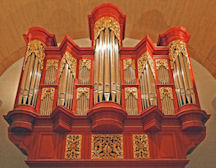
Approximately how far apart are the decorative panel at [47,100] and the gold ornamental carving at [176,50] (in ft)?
9.58

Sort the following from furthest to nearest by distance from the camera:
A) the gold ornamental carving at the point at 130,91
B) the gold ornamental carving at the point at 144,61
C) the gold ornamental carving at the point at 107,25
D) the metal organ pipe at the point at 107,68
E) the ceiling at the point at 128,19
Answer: the ceiling at the point at 128,19, the gold ornamental carving at the point at 107,25, the gold ornamental carving at the point at 144,61, the gold ornamental carving at the point at 130,91, the metal organ pipe at the point at 107,68

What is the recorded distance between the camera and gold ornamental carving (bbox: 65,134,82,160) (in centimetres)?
586

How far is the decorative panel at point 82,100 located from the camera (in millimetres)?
6305

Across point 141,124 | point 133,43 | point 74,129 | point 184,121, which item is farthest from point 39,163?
point 133,43

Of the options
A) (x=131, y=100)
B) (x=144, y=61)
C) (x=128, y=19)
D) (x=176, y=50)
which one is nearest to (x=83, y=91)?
(x=131, y=100)

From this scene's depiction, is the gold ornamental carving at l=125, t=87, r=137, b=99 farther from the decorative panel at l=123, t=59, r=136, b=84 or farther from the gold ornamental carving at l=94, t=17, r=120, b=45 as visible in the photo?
the gold ornamental carving at l=94, t=17, r=120, b=45

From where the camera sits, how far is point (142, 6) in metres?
9.34

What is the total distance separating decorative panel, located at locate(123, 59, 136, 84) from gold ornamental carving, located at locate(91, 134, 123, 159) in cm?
138

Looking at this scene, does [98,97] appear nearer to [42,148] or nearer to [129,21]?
[42,148]

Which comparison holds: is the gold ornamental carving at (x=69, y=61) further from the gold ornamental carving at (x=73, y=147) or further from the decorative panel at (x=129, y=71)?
the gold ornamental carving at (x=73, y=147)

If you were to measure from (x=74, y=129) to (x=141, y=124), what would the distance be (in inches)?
55.0

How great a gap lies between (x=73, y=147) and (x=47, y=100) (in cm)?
126

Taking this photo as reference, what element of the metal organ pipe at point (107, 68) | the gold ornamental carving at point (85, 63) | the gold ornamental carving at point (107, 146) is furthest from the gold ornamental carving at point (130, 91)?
the gold ornamental carving at point (85, 63)

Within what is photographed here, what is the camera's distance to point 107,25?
24.6ft
